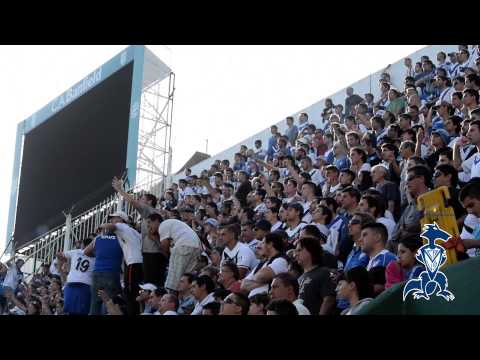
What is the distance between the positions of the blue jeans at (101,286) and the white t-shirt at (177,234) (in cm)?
79

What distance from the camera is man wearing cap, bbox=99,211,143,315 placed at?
28.7 feet

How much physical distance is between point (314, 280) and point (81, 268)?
4278 millimetres

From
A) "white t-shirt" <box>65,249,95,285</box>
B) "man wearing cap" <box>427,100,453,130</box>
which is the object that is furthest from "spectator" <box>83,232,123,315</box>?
Answer: "man wearing cap" <box>427,100,453,130</box>

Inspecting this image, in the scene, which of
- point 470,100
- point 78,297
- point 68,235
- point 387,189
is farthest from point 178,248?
point 68,235

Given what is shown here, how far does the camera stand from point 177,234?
856 centimetres

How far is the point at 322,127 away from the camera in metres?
13.6

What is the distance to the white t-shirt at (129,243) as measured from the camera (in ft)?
28.8

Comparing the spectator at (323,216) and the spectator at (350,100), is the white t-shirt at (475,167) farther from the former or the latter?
the spectator at (350,100)

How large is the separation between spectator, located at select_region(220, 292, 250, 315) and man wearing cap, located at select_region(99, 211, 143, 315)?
293 centimetres

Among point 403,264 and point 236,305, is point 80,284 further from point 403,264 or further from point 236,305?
point 403,264

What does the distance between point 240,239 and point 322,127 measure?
5.20 m

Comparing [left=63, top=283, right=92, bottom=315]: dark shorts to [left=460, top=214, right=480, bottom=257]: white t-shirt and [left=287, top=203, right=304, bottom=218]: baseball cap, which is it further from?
[left=460, top=214, right=480, bottom=257]: white t-shirt
